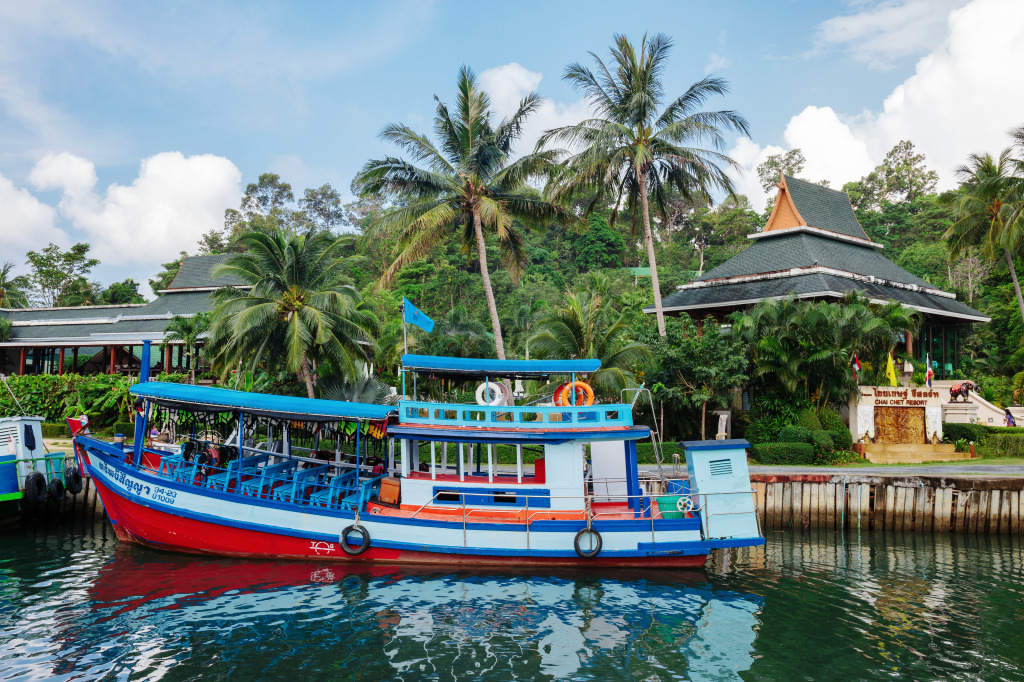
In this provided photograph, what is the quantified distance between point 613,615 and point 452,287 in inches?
1682

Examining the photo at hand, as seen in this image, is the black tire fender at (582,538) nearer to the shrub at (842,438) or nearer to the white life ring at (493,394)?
the white life ring at (493,394)

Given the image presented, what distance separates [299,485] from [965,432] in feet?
89.2

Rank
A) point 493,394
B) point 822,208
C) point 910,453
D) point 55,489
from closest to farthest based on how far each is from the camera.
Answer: point 493,394 < point 55,489 < point 910,453 < point 822,208

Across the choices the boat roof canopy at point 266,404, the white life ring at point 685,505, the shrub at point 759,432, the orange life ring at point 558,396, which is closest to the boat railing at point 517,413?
the boat roof canopy at point 266,404

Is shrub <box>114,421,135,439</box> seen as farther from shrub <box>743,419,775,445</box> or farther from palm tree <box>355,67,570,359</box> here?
shrub <box>743,419,775,445</box>

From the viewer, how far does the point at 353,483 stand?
18.6 m

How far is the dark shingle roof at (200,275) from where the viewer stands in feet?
141

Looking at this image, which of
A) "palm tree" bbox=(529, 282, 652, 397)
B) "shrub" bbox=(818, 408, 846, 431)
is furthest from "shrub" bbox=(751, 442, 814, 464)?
"palm tree" bbox=(529, 282, 652, 397)

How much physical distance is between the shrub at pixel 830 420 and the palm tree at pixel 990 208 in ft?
49.0

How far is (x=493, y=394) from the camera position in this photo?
17922mm

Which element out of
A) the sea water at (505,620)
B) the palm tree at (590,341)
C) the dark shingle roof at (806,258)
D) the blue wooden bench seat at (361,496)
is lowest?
the sea water at (505,620)

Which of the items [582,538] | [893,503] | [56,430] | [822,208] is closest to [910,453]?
[893,503]

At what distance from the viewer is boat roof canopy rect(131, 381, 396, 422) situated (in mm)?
16266

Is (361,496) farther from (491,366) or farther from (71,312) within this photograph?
(71,312)
